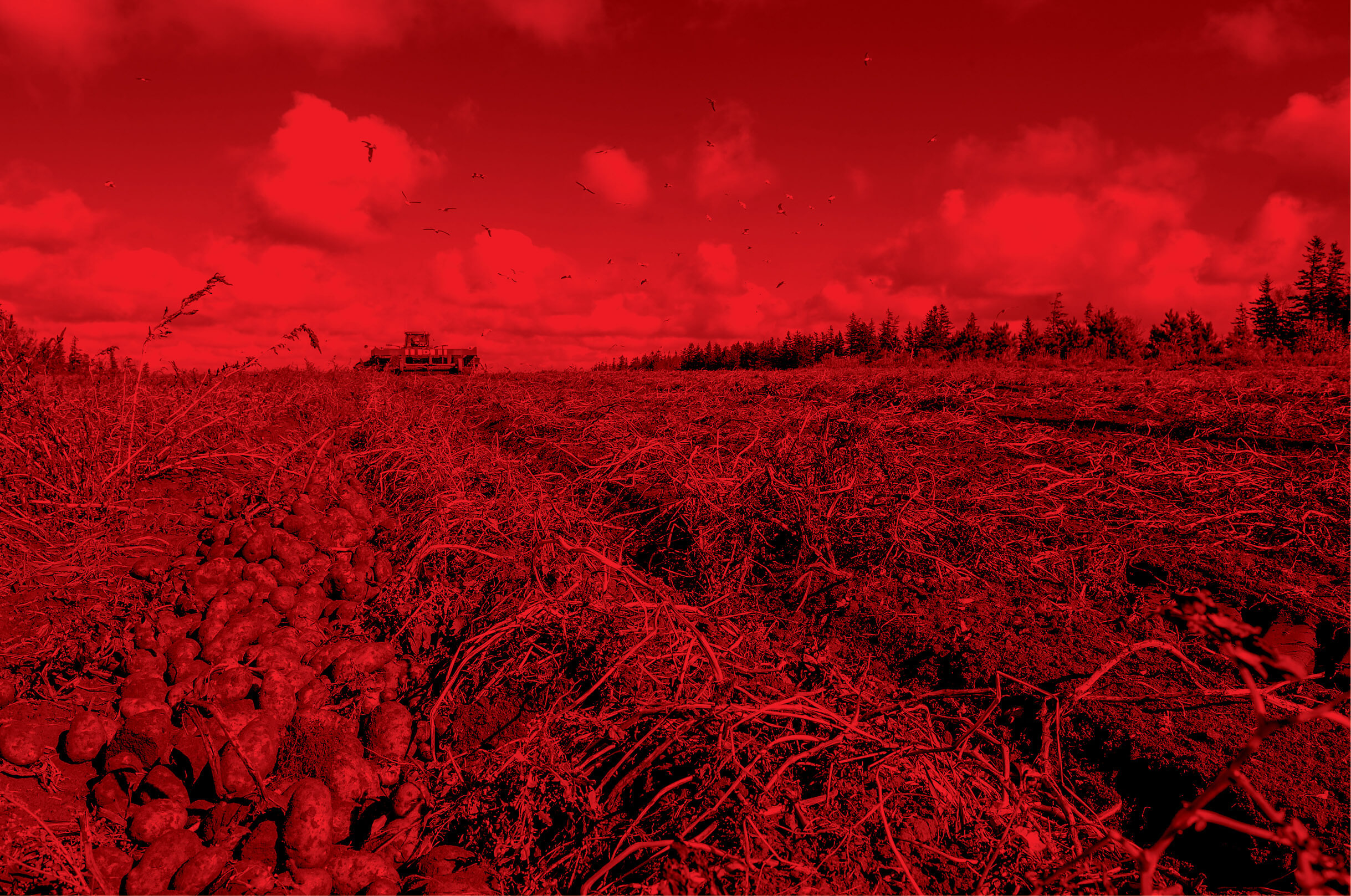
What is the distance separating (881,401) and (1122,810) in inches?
238

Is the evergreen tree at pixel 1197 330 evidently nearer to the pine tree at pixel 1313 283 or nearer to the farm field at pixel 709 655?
the pine tree at pixel 1313 283

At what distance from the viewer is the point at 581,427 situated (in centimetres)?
718

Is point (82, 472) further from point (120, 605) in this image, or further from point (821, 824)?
point (821, 824)

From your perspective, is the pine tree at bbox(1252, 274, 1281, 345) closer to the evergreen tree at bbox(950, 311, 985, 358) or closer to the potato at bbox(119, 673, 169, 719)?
the evergreen tree at bbox(950, 311, 985, 358)

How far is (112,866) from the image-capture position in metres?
1.85

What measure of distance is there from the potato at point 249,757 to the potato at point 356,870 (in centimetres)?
44

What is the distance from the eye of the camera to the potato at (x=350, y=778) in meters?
2.19

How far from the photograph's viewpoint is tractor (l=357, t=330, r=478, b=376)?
22.3 m

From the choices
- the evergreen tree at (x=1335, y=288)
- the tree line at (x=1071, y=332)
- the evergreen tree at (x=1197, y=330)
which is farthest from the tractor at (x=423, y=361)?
the evergreen tree at (x=1335, y=288)

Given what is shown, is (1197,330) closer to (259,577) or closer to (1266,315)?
(1266,315)

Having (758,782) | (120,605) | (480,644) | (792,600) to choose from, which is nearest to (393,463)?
(120,605)

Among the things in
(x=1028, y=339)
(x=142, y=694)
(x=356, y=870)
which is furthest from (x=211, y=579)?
(x=1028, y=339)

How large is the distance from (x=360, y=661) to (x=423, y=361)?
22381 mm

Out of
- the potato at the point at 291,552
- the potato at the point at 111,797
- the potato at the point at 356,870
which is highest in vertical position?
the potato at the point at 291,552
